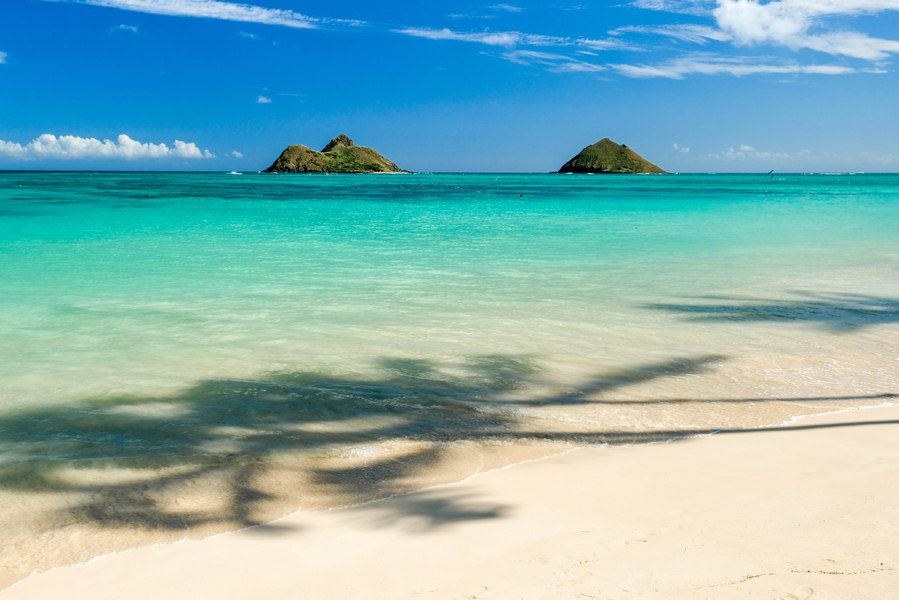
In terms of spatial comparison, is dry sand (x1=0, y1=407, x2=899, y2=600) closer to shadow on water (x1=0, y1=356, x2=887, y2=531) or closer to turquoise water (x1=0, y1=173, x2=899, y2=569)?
shadow on water (x1=0, y1=356, x2=887, y2=531)

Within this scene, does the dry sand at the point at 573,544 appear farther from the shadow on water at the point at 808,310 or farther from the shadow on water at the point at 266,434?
the shadow on water at the point at 808,310

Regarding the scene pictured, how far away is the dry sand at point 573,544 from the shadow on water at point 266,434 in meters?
0.18

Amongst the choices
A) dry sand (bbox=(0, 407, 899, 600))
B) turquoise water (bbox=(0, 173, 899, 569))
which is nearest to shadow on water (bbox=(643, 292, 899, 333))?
turquoise water (bbox=(0, 173, 899, 569))

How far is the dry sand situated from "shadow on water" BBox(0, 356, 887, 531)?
176mm

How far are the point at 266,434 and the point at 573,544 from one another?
90.7 inches

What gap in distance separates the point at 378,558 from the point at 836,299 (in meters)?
8.93

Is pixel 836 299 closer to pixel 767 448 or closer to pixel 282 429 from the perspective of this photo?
pixel 767 448

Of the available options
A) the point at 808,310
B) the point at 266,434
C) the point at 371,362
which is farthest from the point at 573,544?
the point at 808,310

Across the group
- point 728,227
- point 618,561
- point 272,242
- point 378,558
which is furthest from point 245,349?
point 728,227

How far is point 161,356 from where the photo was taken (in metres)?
6.11

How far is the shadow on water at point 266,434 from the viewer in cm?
328

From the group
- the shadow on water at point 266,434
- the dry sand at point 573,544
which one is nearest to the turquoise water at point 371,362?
the shadow on water at point 266,434

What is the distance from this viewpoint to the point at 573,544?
9.18 feet

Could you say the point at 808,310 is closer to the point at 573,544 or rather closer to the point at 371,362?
the point at 371,362
